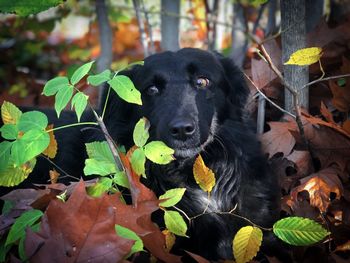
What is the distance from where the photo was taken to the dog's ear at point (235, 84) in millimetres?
3797

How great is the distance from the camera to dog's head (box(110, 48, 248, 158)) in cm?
312

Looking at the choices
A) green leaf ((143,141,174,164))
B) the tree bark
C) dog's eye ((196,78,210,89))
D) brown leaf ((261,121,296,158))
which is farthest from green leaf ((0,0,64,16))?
the tree bark

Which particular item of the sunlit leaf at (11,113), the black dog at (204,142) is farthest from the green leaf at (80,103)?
the black dog at (204,142)

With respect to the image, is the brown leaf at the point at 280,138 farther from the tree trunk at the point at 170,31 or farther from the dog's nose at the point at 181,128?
the tree trunk at the point at 170,31

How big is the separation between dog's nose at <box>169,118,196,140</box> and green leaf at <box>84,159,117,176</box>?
519 millimetres

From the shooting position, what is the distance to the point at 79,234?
7.54 feet

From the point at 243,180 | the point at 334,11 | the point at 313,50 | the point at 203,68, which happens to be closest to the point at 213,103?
the point at 203,68

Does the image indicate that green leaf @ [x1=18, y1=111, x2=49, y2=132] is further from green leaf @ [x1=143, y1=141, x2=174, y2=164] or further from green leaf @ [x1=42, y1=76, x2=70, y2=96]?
green leaf @ [x1=143, y1=141, x2=174, y2=164]

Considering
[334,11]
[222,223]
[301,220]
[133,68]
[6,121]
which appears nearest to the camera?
[301,220]

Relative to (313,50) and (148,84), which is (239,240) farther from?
(148,84)

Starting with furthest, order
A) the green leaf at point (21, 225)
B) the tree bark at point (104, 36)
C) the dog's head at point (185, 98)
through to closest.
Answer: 1. the tree bark at point (104, 36)
2. the dog's head at point (185, 98)
3. the green leaf at point (21, 225)

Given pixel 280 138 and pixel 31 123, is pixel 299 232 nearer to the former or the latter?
pixel 280 138

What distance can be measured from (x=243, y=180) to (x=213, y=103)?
0.49m

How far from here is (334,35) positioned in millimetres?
3822
